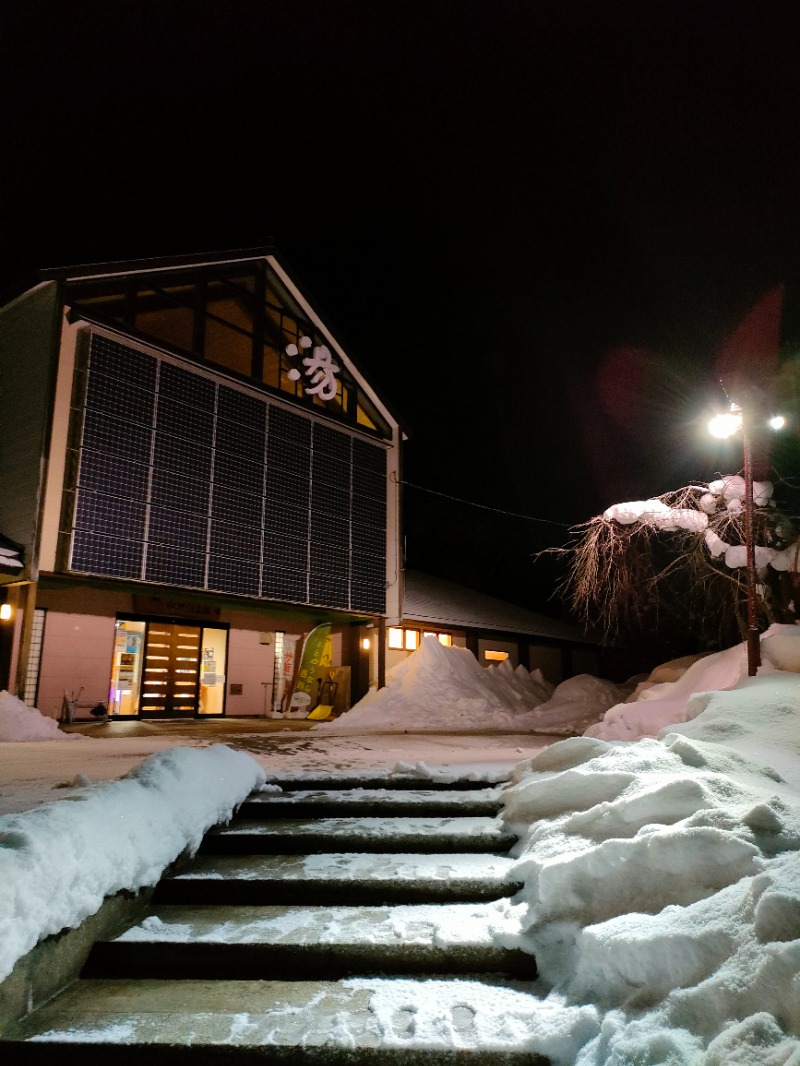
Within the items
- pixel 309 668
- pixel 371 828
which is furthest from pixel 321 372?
pixel 371 828

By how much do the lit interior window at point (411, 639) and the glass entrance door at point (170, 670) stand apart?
657 cm

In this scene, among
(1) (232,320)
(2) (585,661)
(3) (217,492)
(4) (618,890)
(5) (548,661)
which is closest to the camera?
(4) (618,890)

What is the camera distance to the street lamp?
8.09 meters

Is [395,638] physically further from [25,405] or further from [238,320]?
[25,405]

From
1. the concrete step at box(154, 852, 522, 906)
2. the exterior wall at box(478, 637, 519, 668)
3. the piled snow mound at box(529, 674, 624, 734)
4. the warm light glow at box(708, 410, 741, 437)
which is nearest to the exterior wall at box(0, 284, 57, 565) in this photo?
the concrete step at box(154, 852, 522, 906)

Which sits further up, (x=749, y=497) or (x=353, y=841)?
(x=749, y=497)

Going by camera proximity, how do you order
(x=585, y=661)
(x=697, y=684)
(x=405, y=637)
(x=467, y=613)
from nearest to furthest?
(x=697, y=684) < (x=405, y=637) < (x=467, y=613) < (x=585, y=661)

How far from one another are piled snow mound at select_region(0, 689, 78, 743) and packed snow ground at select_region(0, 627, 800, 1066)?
25.1 feet

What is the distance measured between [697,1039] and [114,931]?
2.46 meters

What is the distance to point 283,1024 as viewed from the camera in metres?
2.43

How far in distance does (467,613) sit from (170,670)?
1048 cm

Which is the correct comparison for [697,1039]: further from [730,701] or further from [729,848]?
[730,701]

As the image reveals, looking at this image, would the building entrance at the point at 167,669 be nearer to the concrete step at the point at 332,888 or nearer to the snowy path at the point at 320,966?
the snowy path at the point at 320,966

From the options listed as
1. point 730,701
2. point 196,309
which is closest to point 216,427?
point 196,309
